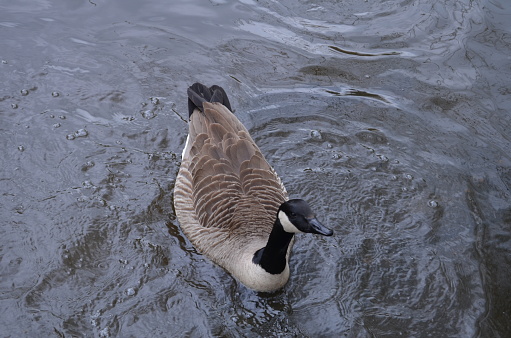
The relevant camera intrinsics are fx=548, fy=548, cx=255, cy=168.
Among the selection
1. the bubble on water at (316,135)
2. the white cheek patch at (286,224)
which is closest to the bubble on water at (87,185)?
the white cheek patch at (286,224)

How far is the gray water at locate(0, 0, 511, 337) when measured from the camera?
204 inches

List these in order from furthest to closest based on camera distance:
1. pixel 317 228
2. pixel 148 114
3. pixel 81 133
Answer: pixel 148 114
pixel 81 133
pixel 317 228

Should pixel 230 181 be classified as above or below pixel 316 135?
above

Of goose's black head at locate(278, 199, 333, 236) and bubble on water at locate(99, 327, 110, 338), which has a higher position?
goose's black head at locate(278, 199, 333, 236)

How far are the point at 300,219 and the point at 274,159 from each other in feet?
7.58

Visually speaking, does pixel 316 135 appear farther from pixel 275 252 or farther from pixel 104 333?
pixel 104 333

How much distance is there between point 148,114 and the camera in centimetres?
737

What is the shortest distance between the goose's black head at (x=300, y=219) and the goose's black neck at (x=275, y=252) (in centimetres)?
12

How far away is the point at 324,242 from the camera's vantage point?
5898mm

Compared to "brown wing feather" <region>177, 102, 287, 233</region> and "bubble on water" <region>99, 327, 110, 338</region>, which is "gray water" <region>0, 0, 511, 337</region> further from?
"brown wing feather" <region>177, 102, 287, 233</region>

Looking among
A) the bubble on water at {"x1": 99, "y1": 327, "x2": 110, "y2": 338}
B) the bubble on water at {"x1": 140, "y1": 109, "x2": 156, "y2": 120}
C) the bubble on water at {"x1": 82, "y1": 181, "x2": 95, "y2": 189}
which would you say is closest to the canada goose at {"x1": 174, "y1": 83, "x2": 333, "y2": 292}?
the bubble on water at {"x1": 82, "y1": 181, "x2": 95, "y2": 189}

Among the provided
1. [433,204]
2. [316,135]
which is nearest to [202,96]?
[316,135]

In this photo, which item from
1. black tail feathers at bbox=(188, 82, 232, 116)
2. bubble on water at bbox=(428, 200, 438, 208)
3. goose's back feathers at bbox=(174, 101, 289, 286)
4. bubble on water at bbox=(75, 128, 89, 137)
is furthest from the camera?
bubble on water at bbox=(75, 128, 89, 137)

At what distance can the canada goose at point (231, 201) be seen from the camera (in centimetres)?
521
